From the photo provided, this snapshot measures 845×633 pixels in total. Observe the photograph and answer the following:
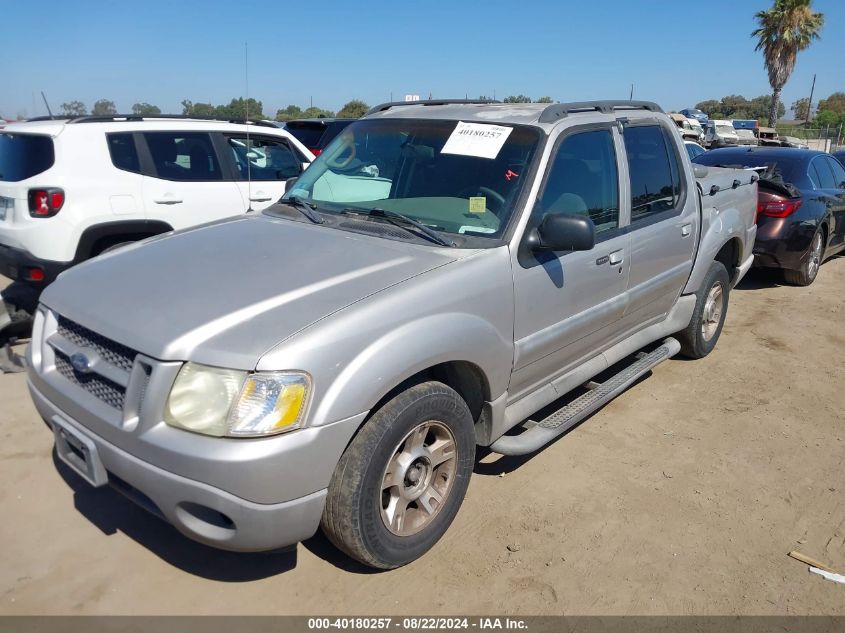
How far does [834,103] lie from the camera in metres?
69.8

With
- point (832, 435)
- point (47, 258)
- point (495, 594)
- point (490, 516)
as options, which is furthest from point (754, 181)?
point (47, 258)

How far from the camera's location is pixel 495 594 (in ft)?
9.47

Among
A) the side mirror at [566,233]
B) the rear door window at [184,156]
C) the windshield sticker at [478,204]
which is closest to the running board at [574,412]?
the side mirror at [566,233]

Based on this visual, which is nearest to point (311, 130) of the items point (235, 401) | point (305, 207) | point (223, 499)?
point (305, 207)

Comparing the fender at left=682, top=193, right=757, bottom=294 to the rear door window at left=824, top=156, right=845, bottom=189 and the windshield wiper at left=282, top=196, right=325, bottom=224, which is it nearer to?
the windshield wiper at left=282, top=196, right=325, bottom=224

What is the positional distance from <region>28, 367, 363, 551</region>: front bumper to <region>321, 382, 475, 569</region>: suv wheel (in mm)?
120

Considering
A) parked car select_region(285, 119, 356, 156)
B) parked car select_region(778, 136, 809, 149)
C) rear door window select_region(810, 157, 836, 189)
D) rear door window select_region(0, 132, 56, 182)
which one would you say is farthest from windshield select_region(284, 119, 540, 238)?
parked car select_region(778, 136, 809, 149)

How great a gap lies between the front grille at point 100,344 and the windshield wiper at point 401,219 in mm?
1433

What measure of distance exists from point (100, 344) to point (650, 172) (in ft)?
11.4

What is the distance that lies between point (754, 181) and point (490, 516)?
4.37m

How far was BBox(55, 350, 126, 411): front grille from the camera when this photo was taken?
260 cm

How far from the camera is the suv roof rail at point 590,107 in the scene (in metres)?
3.64

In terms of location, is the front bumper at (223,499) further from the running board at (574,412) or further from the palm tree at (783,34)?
the palm tree at (783,34)

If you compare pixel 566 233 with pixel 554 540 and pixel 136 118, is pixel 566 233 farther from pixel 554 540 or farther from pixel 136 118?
pixel 136 118
